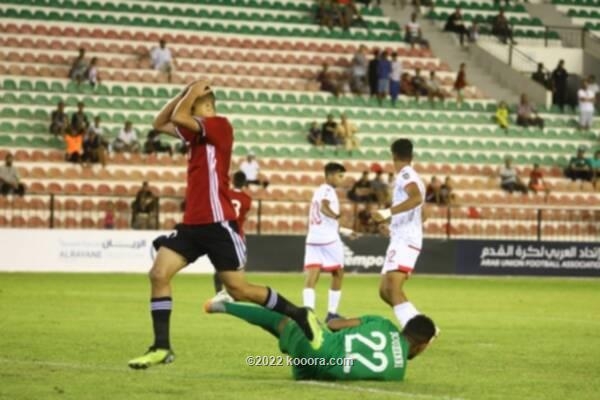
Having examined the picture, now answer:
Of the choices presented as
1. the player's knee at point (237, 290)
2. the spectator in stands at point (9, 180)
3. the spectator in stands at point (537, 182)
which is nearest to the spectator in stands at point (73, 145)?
the spectator in stands at point (9, 180)

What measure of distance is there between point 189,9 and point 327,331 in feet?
112

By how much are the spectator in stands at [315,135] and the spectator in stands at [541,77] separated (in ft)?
30.5

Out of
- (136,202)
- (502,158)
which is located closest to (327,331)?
(136,202)

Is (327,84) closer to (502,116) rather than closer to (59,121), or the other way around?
(502,116)

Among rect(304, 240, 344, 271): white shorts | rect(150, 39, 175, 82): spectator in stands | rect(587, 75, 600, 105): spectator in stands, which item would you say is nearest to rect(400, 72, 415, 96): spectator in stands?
rect(587, 75, 600, 105): spectator in stands

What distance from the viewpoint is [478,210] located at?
3900 centimetres

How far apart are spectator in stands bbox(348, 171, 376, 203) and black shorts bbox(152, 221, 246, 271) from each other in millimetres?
25736

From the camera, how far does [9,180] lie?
3531 cm

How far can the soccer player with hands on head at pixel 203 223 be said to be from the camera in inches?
487

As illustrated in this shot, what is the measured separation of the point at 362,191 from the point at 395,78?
755cm

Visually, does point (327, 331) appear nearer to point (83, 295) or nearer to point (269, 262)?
point (83, 295)

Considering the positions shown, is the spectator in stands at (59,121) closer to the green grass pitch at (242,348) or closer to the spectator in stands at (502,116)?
the green grass pitch at (242,348)

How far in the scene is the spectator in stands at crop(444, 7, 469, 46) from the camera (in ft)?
159

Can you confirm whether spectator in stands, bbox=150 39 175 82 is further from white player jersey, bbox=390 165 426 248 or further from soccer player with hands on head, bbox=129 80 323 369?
soccer player with hands on head, bbox=129 80 323 369
